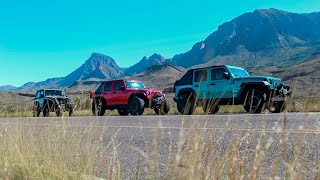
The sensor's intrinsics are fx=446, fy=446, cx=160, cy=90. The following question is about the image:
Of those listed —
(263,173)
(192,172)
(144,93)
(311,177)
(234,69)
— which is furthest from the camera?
(144,93)

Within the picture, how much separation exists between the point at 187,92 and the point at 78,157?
12.7m

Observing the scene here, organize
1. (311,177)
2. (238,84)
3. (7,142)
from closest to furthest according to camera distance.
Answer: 1. (311,177)
2. (7,142)
3. (238,84)

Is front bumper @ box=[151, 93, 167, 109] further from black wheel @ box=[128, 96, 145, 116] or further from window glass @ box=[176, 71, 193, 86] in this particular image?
window glass @ box=[176, 71, 193, 86]

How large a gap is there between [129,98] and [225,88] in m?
5.77

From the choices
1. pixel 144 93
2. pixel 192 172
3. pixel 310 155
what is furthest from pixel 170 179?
pixel 144 93

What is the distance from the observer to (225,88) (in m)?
16.6

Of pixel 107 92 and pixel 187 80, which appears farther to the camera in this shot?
pixel 107 92

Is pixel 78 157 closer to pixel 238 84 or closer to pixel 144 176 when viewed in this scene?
pixel 144 176

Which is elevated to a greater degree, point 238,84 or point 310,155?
point 238,84

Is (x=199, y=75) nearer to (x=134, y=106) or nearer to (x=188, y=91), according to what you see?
(x=188, y=91)

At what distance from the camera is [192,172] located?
2742 millimetres

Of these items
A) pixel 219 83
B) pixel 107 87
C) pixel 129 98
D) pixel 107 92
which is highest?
pixel 107 87

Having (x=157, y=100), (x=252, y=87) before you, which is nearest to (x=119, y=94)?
(x=157, y=100)

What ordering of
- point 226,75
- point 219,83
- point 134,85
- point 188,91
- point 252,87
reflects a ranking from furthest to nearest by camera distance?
point 134,85 → point 188,91 → point 219,83 → point 226,75 → point 252,87
